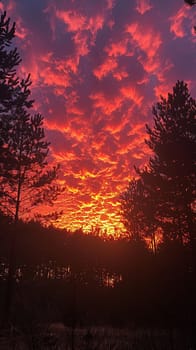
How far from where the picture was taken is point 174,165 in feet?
57.5

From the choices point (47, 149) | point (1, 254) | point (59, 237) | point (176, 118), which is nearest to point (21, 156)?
point (47, 149)

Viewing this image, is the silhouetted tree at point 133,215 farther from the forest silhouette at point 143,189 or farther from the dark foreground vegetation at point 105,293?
the forest silhouette at point 143,189

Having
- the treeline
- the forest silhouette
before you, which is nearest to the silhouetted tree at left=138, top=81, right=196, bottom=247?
the forest silhouette

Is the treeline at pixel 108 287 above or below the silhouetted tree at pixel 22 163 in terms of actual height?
below

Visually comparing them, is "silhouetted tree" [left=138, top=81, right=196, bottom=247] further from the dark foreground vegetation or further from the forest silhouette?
the dark foreground vegetation

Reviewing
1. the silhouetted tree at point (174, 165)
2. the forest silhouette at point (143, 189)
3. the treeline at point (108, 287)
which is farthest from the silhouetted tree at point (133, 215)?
the silhouetted tree at point (174, 165)

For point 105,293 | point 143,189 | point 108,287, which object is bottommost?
point 105,293

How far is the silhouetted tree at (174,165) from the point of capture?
17.2m

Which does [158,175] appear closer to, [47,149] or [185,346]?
[47,149]

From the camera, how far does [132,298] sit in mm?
21312

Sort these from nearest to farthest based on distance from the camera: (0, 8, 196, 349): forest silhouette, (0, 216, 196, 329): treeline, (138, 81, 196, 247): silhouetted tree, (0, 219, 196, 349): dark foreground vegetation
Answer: (0, 219, 196, 349): dark foreground vegetation, (0, 216, 196, 329): treeline, (0, 8, 196, 349): forest silhouette, (138, 81, 196, 247): silhouetted tree

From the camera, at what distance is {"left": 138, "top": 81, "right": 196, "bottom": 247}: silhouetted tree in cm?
1725

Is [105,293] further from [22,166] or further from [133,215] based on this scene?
[22,166]

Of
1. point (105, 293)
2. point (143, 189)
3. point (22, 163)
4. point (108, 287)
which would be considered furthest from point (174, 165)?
point (108, 287)
